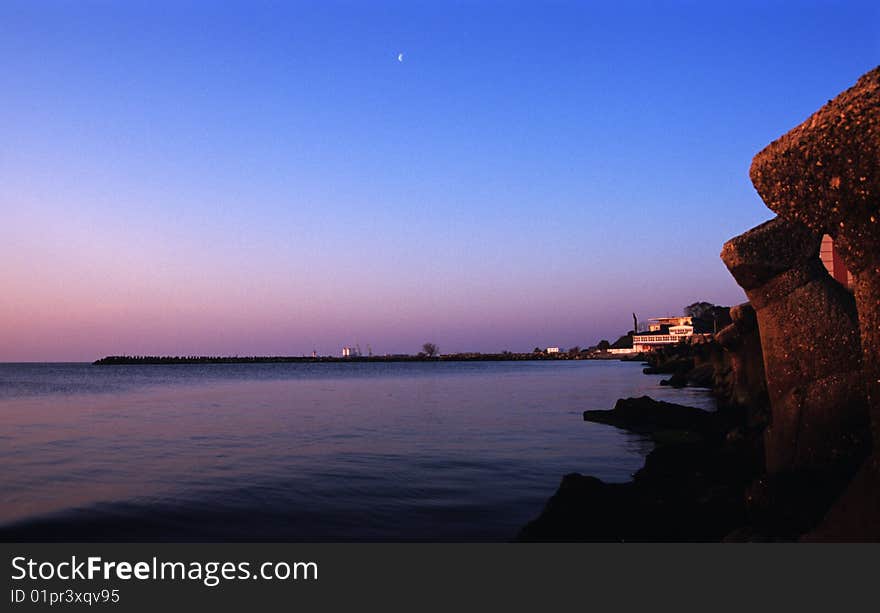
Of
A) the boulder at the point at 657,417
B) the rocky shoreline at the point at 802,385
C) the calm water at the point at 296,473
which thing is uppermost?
the rocky shoreline at the point at 802,385

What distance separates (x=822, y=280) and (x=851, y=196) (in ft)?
9.30

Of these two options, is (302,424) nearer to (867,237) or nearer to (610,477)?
(610,477)

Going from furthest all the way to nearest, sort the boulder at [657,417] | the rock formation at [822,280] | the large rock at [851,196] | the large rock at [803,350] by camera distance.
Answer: the boulder at [657,417], the large rock at [803,350], the rock formation at [822,280], the large rock at [851,196]

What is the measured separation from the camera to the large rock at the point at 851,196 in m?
4.07

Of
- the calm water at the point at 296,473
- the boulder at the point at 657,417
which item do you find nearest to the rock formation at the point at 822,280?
the calm water at the point at 296,473

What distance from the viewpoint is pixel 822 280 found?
6.85 m

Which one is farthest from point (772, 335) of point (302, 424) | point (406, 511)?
point (302, 424)

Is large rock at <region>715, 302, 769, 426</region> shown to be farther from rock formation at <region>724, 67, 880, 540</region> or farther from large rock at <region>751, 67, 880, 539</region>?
large rock at <region>751, 67, 880, 539</region>

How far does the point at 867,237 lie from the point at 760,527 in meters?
2.46

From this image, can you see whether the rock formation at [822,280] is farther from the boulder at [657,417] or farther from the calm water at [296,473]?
the boulder at [657,417]

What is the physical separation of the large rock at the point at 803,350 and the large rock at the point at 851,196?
117cm

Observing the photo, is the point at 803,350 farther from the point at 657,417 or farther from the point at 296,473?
the point at 657,417

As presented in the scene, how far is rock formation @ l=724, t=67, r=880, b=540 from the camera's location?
421 cm
